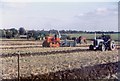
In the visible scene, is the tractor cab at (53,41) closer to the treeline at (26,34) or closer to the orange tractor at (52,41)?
the orange tractor at (52,41)

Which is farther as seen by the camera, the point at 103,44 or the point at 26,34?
the point at 26,34

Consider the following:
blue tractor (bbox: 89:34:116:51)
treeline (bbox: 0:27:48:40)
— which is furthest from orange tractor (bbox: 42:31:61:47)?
treeline (bbox: 0:27:48:40)

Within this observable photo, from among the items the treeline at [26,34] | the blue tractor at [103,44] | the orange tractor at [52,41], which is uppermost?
the blue tractor at [103,44]

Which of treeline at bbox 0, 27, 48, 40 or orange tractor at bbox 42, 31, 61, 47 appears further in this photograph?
treeline at bbox 0, 27, 48, 40

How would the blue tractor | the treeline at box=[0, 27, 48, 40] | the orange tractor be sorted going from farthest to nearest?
the treeline at box=[0, 27, 48, 40], the orange tractor, the blue tractor

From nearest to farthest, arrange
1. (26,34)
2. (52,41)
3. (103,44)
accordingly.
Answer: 1. (103,44)
2. (52,41)
3. (26,34)

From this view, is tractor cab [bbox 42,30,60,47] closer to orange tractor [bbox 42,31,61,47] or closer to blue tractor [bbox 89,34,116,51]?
orange tractor [bbox 42,31,61,47]

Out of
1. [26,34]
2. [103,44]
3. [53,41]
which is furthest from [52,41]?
[26,34]

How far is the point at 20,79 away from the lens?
35.2 ft

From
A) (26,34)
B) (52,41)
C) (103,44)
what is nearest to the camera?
(103,44)

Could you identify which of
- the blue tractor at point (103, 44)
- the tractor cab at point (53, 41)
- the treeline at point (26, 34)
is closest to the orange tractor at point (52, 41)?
the tractor cab at point (53, 41)

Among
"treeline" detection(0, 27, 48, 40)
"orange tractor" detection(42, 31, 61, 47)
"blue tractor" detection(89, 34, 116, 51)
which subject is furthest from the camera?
"treeline" detection(0, 27, 48, 40)

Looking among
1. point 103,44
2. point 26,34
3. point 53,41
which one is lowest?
point 26,34

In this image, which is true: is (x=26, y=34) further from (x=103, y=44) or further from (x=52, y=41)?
(x=103, y=44)
